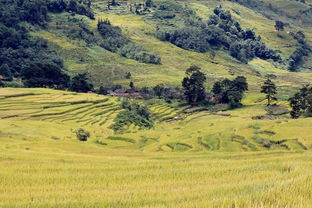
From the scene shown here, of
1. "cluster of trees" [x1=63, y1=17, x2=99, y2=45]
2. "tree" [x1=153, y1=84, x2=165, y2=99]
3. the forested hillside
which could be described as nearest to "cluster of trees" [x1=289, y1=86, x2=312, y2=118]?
"tree" [x1=153, y1=84, x2=165, y2=99]

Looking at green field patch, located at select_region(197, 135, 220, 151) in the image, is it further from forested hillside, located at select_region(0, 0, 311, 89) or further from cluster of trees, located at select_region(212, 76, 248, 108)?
forested hillside, located at select_region(0, 0, 311, 89)

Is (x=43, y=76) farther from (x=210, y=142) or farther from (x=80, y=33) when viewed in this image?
(x=210, y=142)

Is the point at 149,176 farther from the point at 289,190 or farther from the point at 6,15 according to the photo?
the point at 6,15

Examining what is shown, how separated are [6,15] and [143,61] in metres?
55.7

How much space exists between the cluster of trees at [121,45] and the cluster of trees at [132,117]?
76347mm

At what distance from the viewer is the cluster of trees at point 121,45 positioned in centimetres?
16659

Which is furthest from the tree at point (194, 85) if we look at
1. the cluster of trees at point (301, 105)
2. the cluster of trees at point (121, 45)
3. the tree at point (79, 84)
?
the cluster of trees at point (121, 45)

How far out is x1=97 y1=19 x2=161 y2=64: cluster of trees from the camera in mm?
166587

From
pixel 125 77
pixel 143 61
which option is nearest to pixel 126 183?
pixel 125 77

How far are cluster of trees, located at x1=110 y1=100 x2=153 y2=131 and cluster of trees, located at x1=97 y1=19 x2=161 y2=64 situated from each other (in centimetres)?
7635

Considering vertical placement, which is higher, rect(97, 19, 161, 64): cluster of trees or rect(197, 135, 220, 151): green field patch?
rect(197, 135, 220, 151): green field patch

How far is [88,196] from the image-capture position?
9.91 metres

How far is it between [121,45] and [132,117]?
340 feet

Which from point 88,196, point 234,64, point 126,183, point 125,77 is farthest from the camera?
point 234,64
